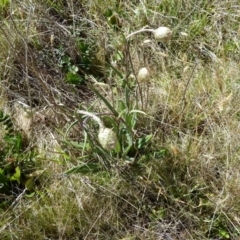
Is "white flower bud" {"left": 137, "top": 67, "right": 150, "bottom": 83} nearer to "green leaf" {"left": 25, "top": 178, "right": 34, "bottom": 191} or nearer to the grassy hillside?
the grassy hillside

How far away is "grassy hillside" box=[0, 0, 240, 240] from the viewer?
4.90ft

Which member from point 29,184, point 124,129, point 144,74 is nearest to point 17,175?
point 29,184

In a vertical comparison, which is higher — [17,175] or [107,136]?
[107,136]

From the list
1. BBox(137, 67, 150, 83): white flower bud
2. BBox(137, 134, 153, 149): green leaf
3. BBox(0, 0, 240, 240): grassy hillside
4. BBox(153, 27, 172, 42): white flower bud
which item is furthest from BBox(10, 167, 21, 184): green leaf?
BBox(153, 27, 172, 42): white flower bud

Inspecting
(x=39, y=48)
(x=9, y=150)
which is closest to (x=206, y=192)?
(x=9, y=150)

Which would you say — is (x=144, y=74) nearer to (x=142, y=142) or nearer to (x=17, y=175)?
(x=142, y=142)

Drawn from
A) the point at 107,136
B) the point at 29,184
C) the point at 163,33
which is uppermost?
the point at 163,33

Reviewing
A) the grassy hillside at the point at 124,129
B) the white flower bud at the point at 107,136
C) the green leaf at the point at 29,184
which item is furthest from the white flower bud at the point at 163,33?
the green leaf at the point at 29,184

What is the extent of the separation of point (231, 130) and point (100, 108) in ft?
1.57

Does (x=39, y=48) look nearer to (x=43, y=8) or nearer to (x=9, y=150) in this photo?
(x=43, y=8)

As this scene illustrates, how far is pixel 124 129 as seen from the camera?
1.52m

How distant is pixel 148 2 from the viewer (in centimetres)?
208

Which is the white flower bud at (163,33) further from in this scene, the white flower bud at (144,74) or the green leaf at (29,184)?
the green leaf at (29,184)

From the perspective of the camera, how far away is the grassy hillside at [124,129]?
1.49 metres
